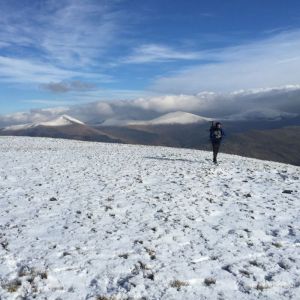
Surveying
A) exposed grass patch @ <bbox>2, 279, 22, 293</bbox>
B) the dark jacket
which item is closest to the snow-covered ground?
exposed grass patch @ <bbox>2, 279, 22, 293</bbox>

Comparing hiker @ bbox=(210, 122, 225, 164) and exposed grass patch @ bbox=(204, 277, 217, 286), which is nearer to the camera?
exposed grass patch @ bbox=(204, 277, 217, 286)

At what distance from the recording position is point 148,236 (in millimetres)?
14922

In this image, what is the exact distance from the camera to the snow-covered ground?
11117 millimetres

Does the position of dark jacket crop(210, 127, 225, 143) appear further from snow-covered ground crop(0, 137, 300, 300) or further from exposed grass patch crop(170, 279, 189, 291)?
exposed grass patch crop(170, 279, 189, 291)

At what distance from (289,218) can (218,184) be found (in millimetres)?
7308

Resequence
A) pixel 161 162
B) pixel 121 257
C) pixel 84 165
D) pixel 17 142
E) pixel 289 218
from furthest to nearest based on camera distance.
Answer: pixel 17 142 → pixel 161 162 → pixel 84 165 → pixel 289 218 → pixel 121 257

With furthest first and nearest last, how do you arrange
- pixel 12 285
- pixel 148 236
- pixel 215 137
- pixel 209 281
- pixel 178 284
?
pixel 215 137 → pixel 148 236 → pixel 209 281 → pixel 178 284 → pixel 12 285

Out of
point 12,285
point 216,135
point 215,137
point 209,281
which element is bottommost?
point 209,281

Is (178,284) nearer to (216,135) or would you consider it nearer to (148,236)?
(148,236)

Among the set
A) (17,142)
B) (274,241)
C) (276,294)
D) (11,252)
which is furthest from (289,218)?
(17,142)

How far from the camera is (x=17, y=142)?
2222 inches

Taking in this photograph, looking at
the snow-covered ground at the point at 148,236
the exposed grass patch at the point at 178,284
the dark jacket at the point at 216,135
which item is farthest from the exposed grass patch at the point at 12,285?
the dark jacket at the point at 216,135

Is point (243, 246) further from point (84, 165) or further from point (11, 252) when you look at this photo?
point (84, 165)

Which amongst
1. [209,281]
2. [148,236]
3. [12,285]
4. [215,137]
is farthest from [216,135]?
[12,285]
